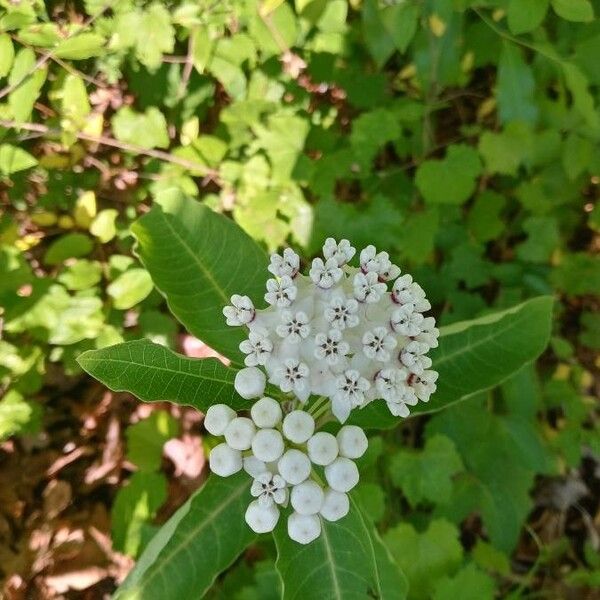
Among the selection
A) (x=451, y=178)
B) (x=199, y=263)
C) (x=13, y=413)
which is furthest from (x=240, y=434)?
(x=451, y=178)

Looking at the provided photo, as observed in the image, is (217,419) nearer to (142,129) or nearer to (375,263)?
(375,263)

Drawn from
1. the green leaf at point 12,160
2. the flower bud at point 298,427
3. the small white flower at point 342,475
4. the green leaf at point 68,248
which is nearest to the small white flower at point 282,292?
the flower bud at point 298,427

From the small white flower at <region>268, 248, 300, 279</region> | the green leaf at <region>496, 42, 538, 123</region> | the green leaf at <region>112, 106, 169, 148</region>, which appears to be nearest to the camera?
the small white flower at <region>268, 248, 300, 279</region>

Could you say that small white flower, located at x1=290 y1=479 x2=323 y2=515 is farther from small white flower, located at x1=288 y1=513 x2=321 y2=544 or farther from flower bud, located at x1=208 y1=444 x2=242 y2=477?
flower bud, located at x1=208 y1=444 x2=242 y2=477

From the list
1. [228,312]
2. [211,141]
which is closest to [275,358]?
[228,312]

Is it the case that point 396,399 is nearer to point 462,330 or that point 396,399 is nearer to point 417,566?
point 462,330

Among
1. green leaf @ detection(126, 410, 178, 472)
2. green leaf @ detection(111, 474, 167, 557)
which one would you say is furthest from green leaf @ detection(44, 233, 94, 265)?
green leaf @ detection(111, 474, 167, 557)
